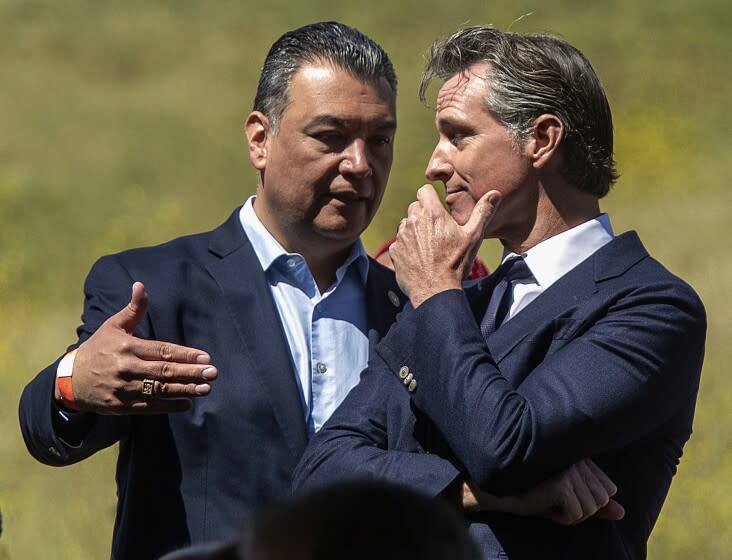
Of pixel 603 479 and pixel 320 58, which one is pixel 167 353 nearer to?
pixel 603 479

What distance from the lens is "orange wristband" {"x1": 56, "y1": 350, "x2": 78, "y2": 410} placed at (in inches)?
128

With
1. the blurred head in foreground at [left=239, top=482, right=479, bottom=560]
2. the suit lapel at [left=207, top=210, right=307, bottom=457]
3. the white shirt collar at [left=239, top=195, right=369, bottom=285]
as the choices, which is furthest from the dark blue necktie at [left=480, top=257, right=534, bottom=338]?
the blurred head in foreground at [left=239, top=482, right=479, bottom=560]

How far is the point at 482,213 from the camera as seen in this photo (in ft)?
10.5

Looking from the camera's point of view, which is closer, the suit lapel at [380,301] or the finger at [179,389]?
the finger at [179,389]

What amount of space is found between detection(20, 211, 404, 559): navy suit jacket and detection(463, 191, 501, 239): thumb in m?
0.72

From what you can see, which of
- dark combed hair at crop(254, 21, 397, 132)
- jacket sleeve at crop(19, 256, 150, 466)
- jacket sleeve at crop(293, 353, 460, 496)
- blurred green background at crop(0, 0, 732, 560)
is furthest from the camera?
blurred green background at crop(0, 0, 732, 560)

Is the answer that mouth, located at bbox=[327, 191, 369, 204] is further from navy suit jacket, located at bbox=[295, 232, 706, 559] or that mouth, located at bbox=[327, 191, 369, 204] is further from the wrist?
the wrist

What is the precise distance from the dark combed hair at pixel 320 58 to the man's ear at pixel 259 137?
22mm

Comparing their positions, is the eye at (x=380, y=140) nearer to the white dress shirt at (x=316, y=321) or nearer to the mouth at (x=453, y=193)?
the white dress shirt at (x=316, y=321)

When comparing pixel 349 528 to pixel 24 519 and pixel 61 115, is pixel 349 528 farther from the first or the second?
pixel 61 115

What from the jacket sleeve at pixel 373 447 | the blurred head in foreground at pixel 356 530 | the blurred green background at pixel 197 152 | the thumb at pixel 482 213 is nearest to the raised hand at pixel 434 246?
the thumb at pixel 482 213

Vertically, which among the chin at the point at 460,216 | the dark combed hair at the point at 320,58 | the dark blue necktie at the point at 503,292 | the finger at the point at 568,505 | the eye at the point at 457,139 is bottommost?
the finger at the point at 568,505

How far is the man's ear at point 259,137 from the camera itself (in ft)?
13.2

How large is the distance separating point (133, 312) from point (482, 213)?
89 cm
